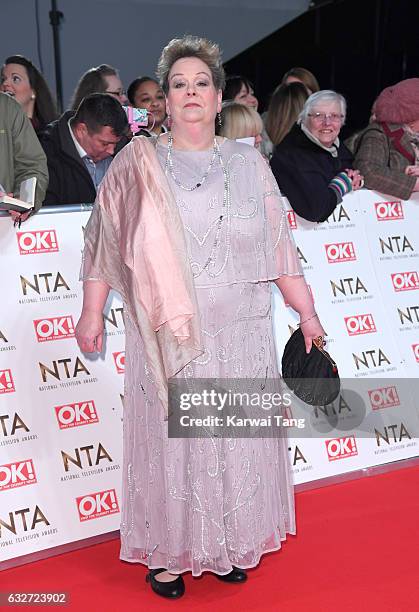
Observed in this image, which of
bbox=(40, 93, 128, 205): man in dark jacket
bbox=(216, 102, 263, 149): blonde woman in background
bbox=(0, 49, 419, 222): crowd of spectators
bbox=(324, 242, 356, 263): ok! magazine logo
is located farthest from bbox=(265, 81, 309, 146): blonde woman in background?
bbox=(40, 93, 128, 205): man in dark jacket

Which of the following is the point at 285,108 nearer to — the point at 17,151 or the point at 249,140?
the point at 249,140

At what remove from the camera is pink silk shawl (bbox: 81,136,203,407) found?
2.62m

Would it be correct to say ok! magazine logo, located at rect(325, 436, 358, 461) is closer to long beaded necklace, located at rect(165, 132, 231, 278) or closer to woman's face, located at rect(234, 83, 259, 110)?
long beaded necklace, located at rect(165, 132, 231, 278)

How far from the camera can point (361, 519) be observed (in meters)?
3.47

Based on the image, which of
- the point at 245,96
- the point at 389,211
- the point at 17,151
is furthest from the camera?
the point at 245,96

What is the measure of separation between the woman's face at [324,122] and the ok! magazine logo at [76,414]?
1765mm

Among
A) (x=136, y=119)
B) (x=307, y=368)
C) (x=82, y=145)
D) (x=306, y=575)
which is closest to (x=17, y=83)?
(x=82, y=145)

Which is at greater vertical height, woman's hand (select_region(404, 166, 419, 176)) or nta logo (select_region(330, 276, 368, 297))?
woman's hand (select_region(404, 166, 419, 176))

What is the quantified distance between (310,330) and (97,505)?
1.15 meters

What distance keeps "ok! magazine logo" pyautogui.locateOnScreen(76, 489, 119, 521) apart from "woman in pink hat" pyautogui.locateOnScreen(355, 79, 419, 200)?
202 centimetres

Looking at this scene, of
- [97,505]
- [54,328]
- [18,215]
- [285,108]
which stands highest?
[285,108]

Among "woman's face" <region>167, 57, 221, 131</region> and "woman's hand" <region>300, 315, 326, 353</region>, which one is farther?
"woman's hand" <region>300, 315, 326, 353</region>

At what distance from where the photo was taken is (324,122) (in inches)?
163

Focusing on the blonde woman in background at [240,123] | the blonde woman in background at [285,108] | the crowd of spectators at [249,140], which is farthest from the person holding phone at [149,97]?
the blonde woman in background at [240,123]
